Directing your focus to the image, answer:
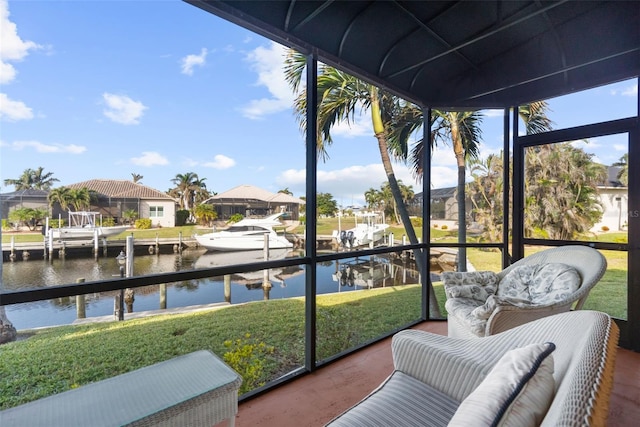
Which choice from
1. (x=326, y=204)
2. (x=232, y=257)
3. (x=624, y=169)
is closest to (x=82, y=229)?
(x=232, y=257)

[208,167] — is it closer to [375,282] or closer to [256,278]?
[256,278]

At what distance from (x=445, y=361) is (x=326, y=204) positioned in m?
1.76

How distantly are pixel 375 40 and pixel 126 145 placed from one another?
2.16 metres

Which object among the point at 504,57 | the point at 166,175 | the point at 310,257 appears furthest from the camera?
the point at 504,57

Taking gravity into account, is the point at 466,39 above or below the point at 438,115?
above

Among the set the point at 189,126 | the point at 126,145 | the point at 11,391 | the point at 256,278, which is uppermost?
the point at 189,126

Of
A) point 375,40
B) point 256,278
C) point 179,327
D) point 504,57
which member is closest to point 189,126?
point 256,278

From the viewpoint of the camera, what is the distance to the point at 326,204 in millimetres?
2893

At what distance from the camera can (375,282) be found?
12.6 feet

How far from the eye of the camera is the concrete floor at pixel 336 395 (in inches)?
74.5

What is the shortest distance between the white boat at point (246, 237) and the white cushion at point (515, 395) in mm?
1827

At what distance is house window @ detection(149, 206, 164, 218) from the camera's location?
190cm

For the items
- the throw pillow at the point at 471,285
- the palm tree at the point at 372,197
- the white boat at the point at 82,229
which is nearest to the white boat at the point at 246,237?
the white boat at the point at 82,229

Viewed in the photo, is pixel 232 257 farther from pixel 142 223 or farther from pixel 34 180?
pixel 34 180
